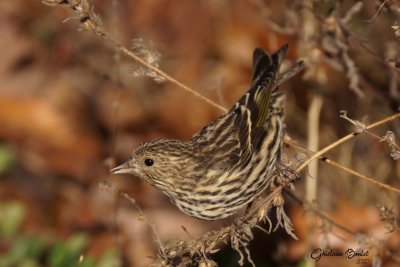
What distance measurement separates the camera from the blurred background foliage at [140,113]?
6293 millimetres

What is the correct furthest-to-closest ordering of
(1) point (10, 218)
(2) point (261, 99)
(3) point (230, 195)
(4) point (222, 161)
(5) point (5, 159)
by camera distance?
(5) point (5, 159)
(1) point (10, 218)
(2) point (261, 99)
(4) point (222, 161)
(3) point (230, 195)

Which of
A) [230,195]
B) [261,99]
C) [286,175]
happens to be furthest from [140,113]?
[286,175]

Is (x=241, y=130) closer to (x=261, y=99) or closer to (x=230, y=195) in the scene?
(x=261, y=99)

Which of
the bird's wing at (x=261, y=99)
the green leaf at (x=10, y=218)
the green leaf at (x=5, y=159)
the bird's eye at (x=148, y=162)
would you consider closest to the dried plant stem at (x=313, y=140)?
the bird's wing at (x=261, y=99)

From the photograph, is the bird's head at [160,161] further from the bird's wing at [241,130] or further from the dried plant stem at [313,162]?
the dried plant stem at [313,162]

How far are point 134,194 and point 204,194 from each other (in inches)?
125

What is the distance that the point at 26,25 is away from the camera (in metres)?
9.05

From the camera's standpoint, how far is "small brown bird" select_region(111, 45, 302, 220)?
4.52 m

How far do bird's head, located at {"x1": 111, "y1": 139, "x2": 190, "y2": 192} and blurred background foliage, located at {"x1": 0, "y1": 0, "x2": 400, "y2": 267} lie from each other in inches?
40.8

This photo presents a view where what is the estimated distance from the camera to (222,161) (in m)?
4.65

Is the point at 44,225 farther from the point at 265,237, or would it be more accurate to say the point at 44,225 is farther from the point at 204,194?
the point at 204,194

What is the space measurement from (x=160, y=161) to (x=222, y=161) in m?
0.32

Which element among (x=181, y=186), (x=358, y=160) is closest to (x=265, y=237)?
(x=358, y=160)

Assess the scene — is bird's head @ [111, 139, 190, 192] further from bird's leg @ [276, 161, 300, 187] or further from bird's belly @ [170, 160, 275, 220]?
bird's leg @ [276, 161, 300, 187]
